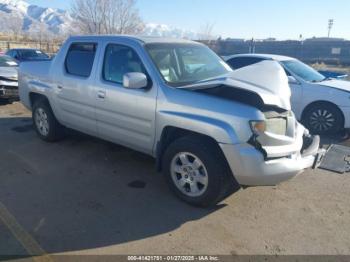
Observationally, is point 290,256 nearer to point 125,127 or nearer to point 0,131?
point 125,127

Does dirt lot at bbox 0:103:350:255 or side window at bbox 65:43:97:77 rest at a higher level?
side window at bbox 65:43:97:77

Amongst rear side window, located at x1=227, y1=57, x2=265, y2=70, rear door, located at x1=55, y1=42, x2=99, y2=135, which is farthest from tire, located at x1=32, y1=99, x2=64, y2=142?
rear side window, located at x1=227, y1=57, x2=265, y2=70

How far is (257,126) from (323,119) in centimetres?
430

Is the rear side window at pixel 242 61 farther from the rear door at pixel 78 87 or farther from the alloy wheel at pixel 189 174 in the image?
the alloy wheel at pixel 189 174

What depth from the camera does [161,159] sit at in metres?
4.01

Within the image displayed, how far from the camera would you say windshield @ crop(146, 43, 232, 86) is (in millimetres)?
4113

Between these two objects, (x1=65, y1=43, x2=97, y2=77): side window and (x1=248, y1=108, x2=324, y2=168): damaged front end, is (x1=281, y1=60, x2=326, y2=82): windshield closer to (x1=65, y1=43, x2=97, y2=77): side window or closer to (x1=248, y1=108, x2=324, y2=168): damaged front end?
(x1=248, y1=108, x2=324, y2=168): damaged front end

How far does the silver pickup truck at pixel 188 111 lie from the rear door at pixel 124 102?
0.01 meters

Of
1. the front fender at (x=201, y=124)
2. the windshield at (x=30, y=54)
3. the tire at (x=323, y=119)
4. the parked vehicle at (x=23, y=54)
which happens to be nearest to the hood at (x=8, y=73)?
the parked vehicle at (x=23, y=54)

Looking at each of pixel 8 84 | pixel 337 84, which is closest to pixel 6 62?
→ pixel 8 84

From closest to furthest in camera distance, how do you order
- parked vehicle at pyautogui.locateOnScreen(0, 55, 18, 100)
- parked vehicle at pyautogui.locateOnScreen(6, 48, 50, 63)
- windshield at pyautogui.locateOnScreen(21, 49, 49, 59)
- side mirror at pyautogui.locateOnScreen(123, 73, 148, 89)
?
side mirror at pyautogui.locateOnScreen(123, 73, 148, 89) < parked vehicle at pyautogui.locateOnScreen(0, 55, 18, 100) < parked vehicle at pyautogui.locateOnScreen(6, 48, 50, 63) < windshield at pyautogui.locateOnScreen(21, 49, 49, 59)

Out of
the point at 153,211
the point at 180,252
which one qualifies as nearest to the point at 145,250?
the point at 180,252

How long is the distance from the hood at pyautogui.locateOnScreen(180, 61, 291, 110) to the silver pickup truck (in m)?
0.01

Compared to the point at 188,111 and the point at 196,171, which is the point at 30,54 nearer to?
the point at 188,111
